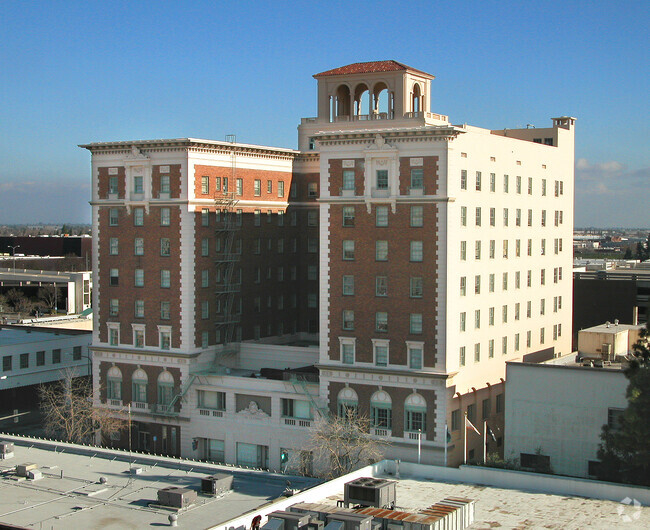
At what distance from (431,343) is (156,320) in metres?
27.5

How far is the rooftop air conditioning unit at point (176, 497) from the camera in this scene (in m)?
59.9

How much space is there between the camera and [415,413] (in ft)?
260

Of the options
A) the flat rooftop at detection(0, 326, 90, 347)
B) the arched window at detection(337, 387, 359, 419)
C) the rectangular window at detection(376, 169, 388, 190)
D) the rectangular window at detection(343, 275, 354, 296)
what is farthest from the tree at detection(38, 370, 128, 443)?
the rectangular window at detection(376, 169, 388, 190)

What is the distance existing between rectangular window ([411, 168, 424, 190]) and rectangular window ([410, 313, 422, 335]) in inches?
397

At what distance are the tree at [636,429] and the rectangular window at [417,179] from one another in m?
21.5

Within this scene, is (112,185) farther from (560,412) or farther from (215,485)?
(560,412)

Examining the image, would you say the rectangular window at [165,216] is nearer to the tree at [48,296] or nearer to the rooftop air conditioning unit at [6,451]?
the rooftop air conditioning unit at [6,451]

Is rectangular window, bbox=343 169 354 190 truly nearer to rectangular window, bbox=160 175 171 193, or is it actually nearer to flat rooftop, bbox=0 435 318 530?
rectangular window, bbox=160 175 171 193

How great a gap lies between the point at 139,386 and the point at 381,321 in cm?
2612

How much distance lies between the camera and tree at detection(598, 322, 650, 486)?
6328 cm

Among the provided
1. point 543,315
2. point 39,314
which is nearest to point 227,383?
point 543,315

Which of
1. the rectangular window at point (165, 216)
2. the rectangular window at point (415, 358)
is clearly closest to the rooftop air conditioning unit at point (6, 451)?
the rectangular window at point (165, 216)

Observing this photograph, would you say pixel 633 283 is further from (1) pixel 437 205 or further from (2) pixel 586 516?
(2) pixel 586 516

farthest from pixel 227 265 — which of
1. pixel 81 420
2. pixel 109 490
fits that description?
pixel 109 490
